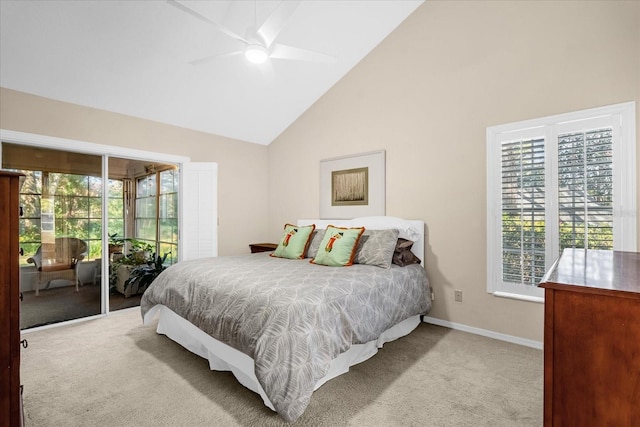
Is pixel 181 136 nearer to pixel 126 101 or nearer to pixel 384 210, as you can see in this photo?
pixel 126 101

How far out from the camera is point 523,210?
294cm

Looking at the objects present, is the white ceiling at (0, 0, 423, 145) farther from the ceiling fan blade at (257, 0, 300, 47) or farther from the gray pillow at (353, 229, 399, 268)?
the gray pillow at (353, 229, 399, 268)

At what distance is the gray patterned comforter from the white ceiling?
197cm

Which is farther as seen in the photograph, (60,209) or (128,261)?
(128,261)

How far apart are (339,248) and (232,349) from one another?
138 centimetres

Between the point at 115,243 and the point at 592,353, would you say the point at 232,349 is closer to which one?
the point at 592,353

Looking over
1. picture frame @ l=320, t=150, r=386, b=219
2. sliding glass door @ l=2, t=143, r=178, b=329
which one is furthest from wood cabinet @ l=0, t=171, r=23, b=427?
picture frame @ l=320, t=150, r=386, b=219

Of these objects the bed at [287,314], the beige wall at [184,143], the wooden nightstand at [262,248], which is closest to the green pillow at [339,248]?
the bed at [287,314]

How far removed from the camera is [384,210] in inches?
153

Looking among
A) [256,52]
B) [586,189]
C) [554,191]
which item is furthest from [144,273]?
[586,189]

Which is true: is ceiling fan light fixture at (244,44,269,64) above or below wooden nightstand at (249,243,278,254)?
above

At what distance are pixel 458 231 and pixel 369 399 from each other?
1992 millimetres

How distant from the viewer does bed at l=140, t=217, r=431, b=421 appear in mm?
1786

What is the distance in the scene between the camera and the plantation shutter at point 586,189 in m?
2.54
